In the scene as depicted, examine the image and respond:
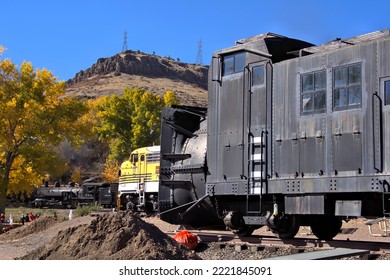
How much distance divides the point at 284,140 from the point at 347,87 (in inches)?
77.3

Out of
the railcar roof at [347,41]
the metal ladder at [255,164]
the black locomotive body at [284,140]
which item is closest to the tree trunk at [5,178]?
the black locomotive body at [284,140]

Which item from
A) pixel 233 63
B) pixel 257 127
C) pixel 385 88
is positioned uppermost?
pixel 233 63

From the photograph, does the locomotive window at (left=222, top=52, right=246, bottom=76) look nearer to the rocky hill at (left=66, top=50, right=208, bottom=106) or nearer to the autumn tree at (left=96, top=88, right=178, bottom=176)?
the autumn tree at (left=96, top=88, right=178, bottom=176)

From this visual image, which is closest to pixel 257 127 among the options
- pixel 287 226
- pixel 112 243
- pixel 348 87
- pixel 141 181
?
pixel 287 226

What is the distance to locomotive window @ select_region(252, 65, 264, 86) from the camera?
1388cm

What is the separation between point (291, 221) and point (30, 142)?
60.1ft

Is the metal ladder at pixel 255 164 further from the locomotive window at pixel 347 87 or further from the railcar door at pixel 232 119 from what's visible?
the locomotive window at pixel 347 87

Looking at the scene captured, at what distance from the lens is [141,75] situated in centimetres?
16162

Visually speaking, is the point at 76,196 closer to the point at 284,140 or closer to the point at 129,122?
the point at 129,122

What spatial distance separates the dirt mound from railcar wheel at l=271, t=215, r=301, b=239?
2879 millimetres

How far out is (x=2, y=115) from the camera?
88.5 ft

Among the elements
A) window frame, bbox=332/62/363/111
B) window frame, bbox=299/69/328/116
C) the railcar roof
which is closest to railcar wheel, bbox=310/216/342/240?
window frame, bbox=299/69/328/116

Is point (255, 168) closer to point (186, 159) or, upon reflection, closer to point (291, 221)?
point (291, 221)
